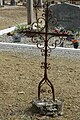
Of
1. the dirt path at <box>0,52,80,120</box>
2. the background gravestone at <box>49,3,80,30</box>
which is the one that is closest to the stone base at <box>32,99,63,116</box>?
the dirt path at <box>0,52,80,120</box>

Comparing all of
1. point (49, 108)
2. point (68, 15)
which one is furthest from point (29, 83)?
point (68, 15)

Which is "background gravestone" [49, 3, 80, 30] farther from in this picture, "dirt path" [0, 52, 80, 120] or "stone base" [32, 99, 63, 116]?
"stone base" [32, 99, 63, 116]

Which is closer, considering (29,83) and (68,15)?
(29,83)

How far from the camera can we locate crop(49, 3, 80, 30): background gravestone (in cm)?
1192

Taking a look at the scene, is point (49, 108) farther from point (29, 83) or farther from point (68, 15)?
point (68, 15)

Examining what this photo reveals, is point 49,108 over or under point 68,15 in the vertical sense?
under

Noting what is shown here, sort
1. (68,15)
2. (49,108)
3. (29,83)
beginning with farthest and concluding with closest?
(68,15), (29,83), (49,108)

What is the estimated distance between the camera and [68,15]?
1208 centimetres

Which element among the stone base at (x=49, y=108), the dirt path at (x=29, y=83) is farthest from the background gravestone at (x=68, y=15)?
the stone base at (x=49, y=108)

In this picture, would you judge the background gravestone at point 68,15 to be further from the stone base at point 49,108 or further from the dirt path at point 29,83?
the stone base at point 49,108

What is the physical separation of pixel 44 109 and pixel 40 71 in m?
2.33

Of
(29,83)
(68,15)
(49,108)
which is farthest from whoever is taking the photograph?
(68,15)

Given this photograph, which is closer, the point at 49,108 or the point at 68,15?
the point at 49,108

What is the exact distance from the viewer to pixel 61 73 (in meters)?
6.73
